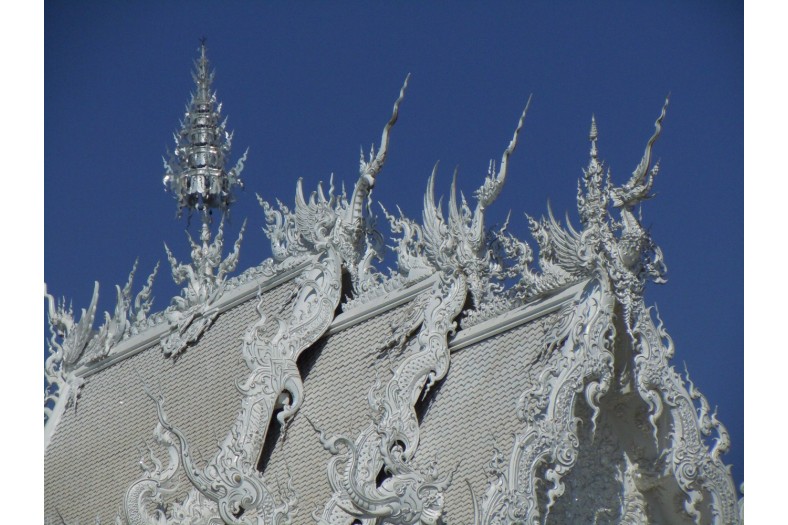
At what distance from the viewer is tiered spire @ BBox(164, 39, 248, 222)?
80.6ft

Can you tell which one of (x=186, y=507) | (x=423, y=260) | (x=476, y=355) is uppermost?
(x=423, y=260)

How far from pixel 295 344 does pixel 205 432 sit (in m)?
1.24

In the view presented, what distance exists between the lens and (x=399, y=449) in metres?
16.5

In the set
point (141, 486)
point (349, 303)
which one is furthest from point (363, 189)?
point (141, 486)

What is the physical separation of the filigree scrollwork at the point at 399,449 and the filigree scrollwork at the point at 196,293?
10.9 ft

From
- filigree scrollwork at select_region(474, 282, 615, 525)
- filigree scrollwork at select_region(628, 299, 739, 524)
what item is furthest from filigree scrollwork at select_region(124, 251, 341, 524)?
filigree scrollwork at select_region(628, 299, 739, 524)

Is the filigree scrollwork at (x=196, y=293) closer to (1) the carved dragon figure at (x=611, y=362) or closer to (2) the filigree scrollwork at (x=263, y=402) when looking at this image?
(2) the filigree scrollwork at (x=263, y=402)

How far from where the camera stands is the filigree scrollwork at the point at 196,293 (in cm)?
2100

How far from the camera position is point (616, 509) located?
1702 centimetres

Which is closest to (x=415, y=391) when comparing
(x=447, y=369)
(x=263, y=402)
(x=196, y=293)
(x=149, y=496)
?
(x=447, y=369)

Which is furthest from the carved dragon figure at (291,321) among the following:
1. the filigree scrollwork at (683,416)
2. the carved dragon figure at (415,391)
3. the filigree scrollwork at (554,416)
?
the filigree scrollwork at (683,416)

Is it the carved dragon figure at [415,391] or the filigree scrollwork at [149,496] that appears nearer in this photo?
the carved dragon figure at [415,391]

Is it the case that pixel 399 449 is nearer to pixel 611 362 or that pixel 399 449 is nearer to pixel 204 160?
pixel 611 362

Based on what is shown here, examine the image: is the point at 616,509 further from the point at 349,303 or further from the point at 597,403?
the point at 349,303
